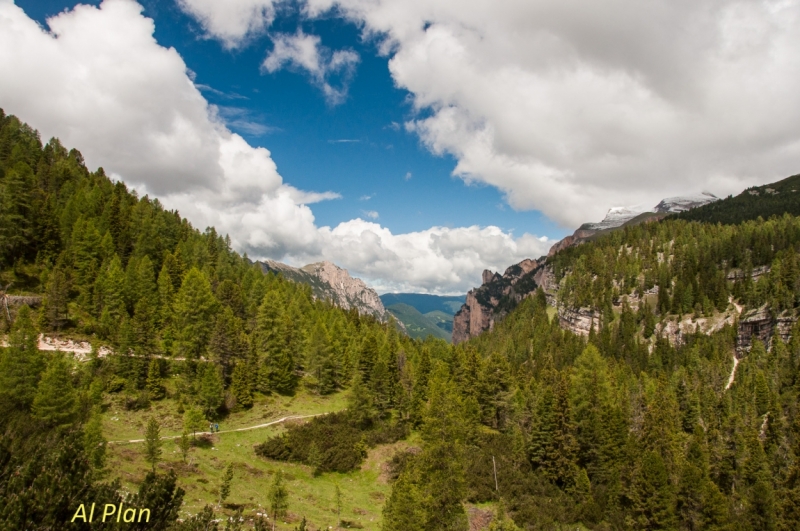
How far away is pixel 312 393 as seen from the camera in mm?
71750

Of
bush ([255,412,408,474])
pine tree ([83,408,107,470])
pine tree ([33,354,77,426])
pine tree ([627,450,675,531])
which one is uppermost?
pine tree ([33,354,77,426])

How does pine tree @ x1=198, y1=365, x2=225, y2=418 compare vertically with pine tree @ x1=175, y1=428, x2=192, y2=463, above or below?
above

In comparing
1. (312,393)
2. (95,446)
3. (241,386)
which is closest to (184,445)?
(95,446)

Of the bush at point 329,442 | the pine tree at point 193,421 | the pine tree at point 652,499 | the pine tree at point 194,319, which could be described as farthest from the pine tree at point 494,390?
the pine tree at point 194,319

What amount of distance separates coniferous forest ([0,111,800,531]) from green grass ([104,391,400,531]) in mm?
1294

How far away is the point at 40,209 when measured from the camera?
7662 centimetres

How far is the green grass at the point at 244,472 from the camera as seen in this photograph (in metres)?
36.3

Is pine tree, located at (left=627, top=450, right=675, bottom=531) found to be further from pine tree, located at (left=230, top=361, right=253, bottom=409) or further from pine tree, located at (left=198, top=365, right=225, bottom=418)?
pine tree, located at (left=198, top=365, right=225, bottom=418)

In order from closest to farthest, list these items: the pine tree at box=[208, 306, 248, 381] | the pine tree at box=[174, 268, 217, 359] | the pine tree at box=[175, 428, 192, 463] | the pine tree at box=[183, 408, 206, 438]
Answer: the pine tree at box=[175, 428, 192, 463], the pine tree at box=[183, 408, 206, 438], the pine tree at box=[208, 306, 248, 381], the pine tree at box=[174, 268, 217, 359]

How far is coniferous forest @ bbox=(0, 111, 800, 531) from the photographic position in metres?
29.5

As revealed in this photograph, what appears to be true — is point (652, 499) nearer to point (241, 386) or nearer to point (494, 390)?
point (494, 390)

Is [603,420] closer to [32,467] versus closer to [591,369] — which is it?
[591,369]

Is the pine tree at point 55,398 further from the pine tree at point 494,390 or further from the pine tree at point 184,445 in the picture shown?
the pine tree at point 494,390

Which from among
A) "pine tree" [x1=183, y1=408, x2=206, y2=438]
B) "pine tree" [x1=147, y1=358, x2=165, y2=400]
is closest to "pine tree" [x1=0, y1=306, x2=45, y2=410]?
"pine tree" [x1=147, y1=358, x2=165, y2=400]
